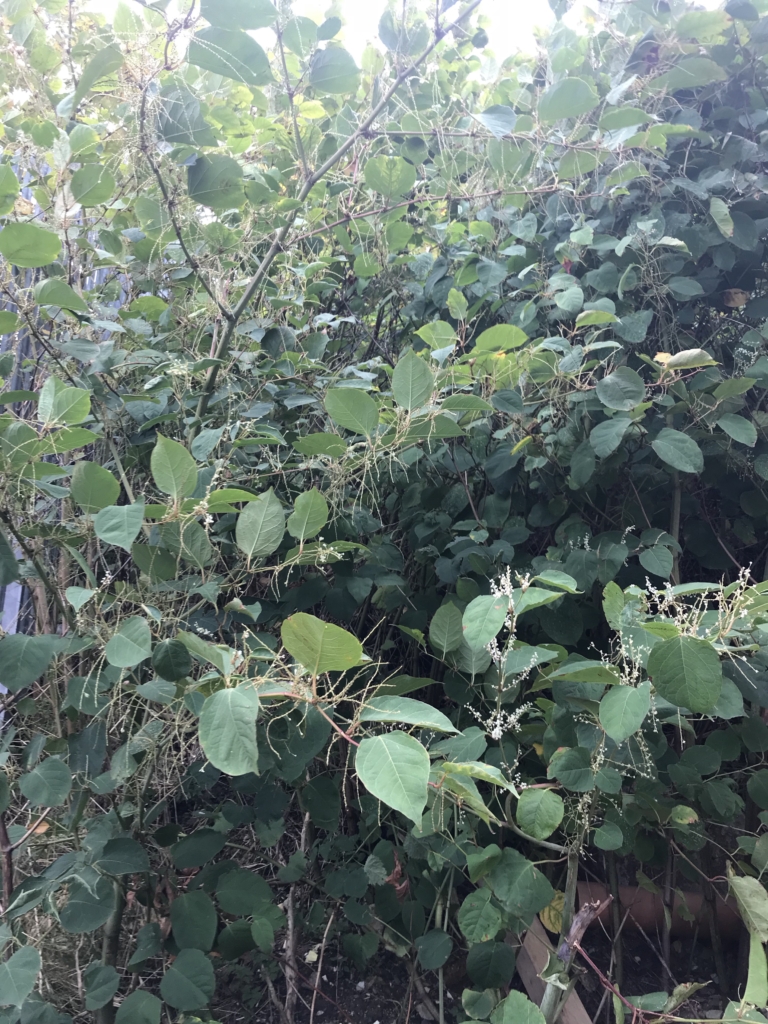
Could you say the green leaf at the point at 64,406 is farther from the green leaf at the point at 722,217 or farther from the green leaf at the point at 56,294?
the green leaf at the point at 722,217

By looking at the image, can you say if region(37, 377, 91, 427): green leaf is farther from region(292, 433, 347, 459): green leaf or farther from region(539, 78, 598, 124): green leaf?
region(539, 78, 598, 124): green leaf

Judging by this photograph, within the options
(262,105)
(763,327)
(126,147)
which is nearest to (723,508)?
(763,327)

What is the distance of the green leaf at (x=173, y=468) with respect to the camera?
80cm

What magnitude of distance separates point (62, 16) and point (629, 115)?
1272 mm

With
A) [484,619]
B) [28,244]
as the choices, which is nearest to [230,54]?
[28,244]

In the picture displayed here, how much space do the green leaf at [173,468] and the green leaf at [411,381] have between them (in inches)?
12.6

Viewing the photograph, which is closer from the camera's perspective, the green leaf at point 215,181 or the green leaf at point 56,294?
the green leaf at point 56,294

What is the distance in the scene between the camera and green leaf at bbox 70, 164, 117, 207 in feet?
3.44

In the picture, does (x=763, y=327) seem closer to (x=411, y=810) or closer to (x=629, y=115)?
(x=629, y=115)

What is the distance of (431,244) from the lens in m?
1.75

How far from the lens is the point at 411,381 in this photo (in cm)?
93

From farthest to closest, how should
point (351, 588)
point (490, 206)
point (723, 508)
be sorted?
point (490, 206)
point (723, 508)
point (351, 588)

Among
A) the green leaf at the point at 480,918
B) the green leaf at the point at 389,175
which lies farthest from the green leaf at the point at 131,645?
the green leaf at the point at 389,175

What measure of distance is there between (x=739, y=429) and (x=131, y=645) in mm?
1071
